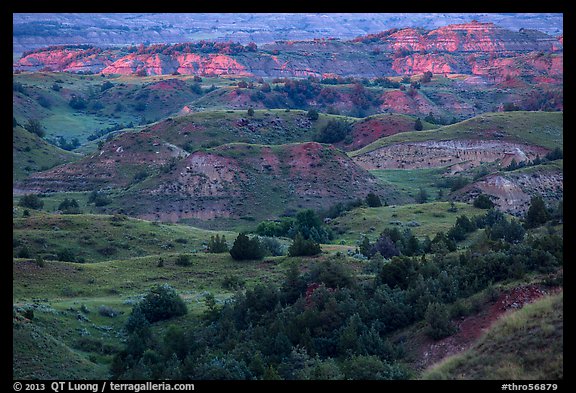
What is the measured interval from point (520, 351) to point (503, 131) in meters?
83.2

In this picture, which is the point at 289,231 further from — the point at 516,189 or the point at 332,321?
the point at 332,321

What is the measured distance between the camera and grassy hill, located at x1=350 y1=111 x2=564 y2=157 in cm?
9381

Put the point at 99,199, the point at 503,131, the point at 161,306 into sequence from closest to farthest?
1. the point at 161,306
2. the point at 99,199
3. the point at 503,131

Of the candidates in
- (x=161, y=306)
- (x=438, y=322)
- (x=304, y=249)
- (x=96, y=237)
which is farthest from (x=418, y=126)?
(x=438, y=322)

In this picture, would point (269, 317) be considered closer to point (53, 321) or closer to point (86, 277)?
point (53, 321)

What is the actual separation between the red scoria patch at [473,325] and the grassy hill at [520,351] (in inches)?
151

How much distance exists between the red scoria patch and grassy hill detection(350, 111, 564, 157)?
72996 mm

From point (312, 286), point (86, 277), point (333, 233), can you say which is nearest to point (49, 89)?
point (333, 233)

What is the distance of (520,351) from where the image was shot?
598 inches

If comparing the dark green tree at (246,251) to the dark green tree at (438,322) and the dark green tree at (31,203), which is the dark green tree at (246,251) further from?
the dark green tree at (31,203)

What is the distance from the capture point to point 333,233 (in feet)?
193

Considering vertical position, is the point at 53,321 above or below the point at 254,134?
above
